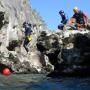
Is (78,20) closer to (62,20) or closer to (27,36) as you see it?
(62,20)

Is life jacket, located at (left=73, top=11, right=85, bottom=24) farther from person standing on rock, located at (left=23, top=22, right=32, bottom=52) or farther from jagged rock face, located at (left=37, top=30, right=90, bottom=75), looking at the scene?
person standing on rock, located at (left=23, top=22, right=32, bottom=52)

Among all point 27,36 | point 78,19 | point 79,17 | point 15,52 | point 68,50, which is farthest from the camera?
point 27,36

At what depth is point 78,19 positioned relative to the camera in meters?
28.6

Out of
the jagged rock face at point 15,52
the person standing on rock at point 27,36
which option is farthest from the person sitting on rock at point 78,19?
the person standing on rock at point 27,36

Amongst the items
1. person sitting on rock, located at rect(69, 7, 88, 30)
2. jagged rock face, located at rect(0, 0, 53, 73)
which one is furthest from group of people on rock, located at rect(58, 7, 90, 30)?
jagged rock face, located at rect(0, 0, 53, 73)

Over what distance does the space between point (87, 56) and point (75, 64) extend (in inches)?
40.4

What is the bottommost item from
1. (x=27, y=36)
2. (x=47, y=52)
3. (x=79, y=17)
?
(x=47, y=52)

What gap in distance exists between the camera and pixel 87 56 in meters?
24.8

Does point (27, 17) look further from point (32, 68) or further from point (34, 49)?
point (32, 68)

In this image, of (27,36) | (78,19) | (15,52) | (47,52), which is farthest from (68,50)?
(27,36)

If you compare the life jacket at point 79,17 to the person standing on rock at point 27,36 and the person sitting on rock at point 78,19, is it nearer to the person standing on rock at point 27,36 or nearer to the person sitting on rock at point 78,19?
the person sitting on rock at point 78,19

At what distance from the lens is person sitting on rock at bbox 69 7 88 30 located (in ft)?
92.4

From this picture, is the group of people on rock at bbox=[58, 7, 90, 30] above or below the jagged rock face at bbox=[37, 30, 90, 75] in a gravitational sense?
above

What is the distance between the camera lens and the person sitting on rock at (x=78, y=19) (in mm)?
28156
